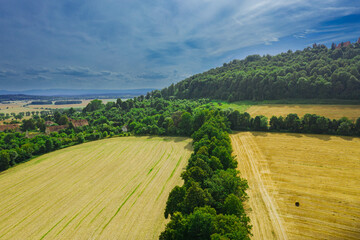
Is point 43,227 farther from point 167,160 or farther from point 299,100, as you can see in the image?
point 299,100

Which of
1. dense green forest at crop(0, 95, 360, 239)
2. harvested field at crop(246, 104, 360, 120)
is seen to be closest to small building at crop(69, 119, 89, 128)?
dense green forest at crop(0, 95, 360, 239)

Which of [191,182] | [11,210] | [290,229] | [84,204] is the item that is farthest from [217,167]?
[11,210]

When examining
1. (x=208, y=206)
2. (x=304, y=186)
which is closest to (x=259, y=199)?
(x=304, y=186)

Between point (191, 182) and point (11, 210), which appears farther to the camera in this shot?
point (11, 210)

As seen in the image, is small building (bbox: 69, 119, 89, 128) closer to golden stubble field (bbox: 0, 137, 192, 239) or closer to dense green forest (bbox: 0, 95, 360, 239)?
dense green forest (bbox: 0, 95, 360, 239)

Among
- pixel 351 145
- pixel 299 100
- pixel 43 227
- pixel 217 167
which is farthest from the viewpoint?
pixel 299 100

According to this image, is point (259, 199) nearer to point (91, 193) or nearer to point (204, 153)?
point (204, 153)

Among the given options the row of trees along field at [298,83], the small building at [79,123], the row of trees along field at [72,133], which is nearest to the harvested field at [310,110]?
the row of trees along field at [298,83]
